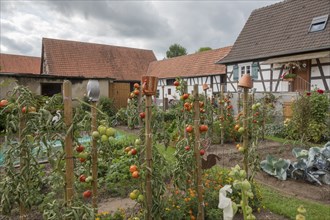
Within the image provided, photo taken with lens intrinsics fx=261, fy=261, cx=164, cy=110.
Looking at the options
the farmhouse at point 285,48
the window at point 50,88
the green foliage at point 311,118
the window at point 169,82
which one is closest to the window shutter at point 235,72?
the farmhouse at point 285,48

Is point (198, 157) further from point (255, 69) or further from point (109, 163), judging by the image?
point (255, 69)

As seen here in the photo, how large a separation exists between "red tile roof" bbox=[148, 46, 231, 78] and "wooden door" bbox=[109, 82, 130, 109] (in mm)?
5923

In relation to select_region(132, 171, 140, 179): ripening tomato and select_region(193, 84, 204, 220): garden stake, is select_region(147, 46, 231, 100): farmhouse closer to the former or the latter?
select_region(193, 84, 204, 220): garden stake

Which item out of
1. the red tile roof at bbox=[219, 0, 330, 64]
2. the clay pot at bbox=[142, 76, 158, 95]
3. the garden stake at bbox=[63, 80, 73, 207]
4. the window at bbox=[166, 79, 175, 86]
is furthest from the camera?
the window at bbox=[166, 79, 175, 86]

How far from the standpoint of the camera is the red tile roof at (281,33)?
11920 millimetres

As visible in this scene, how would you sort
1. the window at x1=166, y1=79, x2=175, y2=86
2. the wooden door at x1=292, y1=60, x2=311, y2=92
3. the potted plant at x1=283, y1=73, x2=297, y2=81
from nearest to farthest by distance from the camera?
1. the wooden door at x1=292, y1=60, x2=311, y2=92
2. the potted plant at x1=283, y1=73, x2=297, y2=81
3. the window at x1=166, y1=79, x2=175, y2=86

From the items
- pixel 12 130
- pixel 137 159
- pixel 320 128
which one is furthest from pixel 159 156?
pixel 320 128

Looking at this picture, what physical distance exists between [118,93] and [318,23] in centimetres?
1064

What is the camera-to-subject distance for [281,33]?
13.6 metres

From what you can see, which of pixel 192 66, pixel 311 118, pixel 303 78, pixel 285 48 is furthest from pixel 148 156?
pixel 192 66

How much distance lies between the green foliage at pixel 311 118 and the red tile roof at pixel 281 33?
13.0 feet

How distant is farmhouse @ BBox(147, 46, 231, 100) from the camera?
1744 centimetres

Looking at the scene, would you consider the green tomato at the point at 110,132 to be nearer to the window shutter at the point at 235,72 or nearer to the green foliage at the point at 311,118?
the green foliage at the point at 311,118

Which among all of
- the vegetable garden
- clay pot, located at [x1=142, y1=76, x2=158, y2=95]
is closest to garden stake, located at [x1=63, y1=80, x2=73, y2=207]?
the vegetable garden
